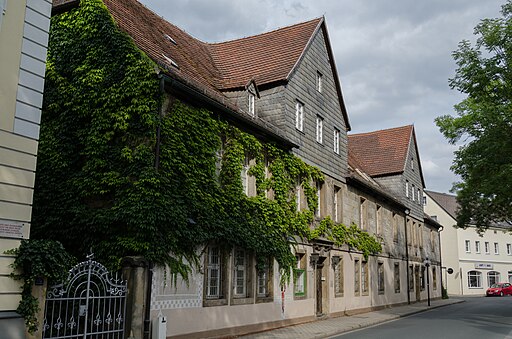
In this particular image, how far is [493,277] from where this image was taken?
60750mm

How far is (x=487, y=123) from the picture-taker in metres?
23.6

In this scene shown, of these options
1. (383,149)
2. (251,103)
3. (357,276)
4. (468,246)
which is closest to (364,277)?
(357,276)

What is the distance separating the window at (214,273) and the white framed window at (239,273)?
2.23 ft

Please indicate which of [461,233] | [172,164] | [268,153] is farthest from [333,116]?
[461,233]

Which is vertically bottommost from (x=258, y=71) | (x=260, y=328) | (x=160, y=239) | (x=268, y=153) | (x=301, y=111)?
(x=260, y=328)

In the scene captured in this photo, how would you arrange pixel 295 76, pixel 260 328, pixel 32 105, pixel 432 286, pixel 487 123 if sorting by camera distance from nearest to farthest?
pixel 32 105 < pixel 260 328 < pixel 295 76 < pixel 487 123 < pixel 432 286

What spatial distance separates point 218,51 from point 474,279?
1875 inches

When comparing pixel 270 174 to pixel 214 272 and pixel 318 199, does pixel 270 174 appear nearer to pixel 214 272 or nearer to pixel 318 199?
pixel 318 199

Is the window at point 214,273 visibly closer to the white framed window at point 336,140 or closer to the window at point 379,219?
the white framed window at point 336,140

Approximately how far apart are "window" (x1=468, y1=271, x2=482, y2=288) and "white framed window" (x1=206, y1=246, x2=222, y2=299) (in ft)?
166

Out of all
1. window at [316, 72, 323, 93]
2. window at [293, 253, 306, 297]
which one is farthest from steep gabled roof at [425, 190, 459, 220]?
window at [293, 253, 306, 297]

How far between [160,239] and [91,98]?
4.20 metres

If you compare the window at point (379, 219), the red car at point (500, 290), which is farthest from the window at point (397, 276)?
the red car at point (500, 290)

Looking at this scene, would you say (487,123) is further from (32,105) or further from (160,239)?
(32,105)
